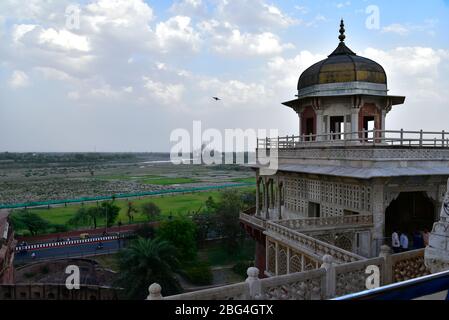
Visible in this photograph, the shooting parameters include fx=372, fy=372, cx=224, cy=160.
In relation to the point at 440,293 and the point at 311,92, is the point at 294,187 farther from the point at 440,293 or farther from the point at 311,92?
the point at 440,293

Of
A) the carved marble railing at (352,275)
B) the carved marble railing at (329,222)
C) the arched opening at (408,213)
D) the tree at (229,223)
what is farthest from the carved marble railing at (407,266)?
the tree at (229,223)

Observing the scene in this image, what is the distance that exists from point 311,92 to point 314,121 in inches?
54.0

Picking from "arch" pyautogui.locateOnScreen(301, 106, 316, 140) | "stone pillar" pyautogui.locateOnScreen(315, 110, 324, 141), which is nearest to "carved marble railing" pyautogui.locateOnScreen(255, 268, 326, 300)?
"stone pillar" pyautogui.locateOnScreen(315, 110, 324, 141)

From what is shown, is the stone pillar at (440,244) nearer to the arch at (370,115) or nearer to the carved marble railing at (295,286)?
the carved marble railing at (295,286)

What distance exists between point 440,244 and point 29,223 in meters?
52.8

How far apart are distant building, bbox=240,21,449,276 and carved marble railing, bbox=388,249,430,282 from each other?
87cm

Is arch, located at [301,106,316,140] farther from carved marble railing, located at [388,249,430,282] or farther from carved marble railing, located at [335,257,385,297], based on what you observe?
carved marble railing, located at [335,257,385,297]

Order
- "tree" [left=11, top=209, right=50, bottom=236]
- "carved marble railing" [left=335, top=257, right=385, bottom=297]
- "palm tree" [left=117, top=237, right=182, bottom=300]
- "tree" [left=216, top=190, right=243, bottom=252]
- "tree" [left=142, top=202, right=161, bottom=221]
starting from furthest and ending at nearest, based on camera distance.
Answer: "tree" [left=142, top=202, right=161, bottom=221], "tree" [left=11, top=209, right=50, bottom=236], "tree" [left=216, top=190, right=243, bottom=252], "palm tree" [left=117, top=237, right=182, bottom=300], "carved marble railing" [left=335, top=257, right=385, bottom=297]

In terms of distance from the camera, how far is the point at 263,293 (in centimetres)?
539

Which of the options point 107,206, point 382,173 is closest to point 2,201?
point 107,206

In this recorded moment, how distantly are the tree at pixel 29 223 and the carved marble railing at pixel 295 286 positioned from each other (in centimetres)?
5092

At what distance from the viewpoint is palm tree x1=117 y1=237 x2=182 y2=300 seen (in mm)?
21828

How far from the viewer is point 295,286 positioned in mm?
5797

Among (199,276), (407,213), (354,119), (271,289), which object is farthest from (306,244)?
(199,276)
